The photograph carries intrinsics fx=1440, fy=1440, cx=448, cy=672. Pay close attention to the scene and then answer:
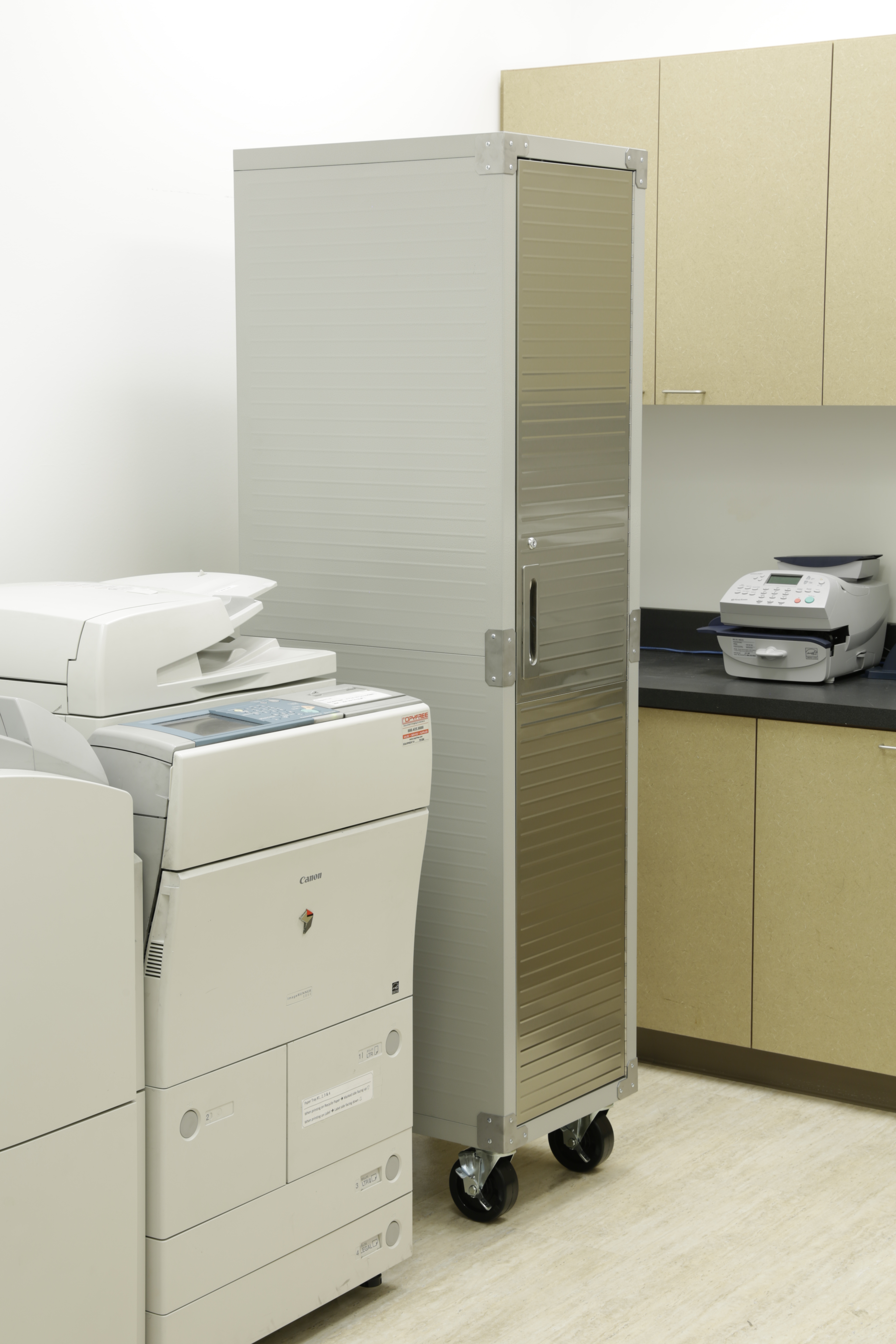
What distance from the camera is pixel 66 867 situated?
1.82 metres

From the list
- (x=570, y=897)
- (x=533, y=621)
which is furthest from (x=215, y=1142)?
(x=533, y=621)

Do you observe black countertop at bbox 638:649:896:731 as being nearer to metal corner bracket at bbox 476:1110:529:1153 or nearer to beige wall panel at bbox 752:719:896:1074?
beige wall panel at bbox 752:719:896:1074

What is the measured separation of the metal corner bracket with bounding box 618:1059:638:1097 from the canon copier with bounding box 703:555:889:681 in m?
0.97

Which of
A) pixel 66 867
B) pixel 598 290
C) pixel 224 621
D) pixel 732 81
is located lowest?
pixel 66 867

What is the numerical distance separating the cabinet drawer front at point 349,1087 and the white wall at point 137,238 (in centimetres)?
99

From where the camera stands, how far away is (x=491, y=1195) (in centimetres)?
270

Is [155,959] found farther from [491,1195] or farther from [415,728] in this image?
[491,1195]

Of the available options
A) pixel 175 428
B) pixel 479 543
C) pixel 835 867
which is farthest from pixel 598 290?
pixel 835 867

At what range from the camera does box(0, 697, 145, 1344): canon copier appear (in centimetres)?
177

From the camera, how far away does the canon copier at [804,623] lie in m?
3.29

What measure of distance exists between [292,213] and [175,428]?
51 cm

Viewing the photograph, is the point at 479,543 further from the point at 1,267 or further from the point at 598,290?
the point at 1,267

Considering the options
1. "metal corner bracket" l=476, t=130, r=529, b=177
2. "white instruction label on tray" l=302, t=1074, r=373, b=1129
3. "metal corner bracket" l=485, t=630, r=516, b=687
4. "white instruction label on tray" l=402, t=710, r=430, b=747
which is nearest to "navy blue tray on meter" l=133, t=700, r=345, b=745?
"white instruction label on tray" l=402, t=710, r=430, b=747

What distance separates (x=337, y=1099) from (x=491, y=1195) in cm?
55
